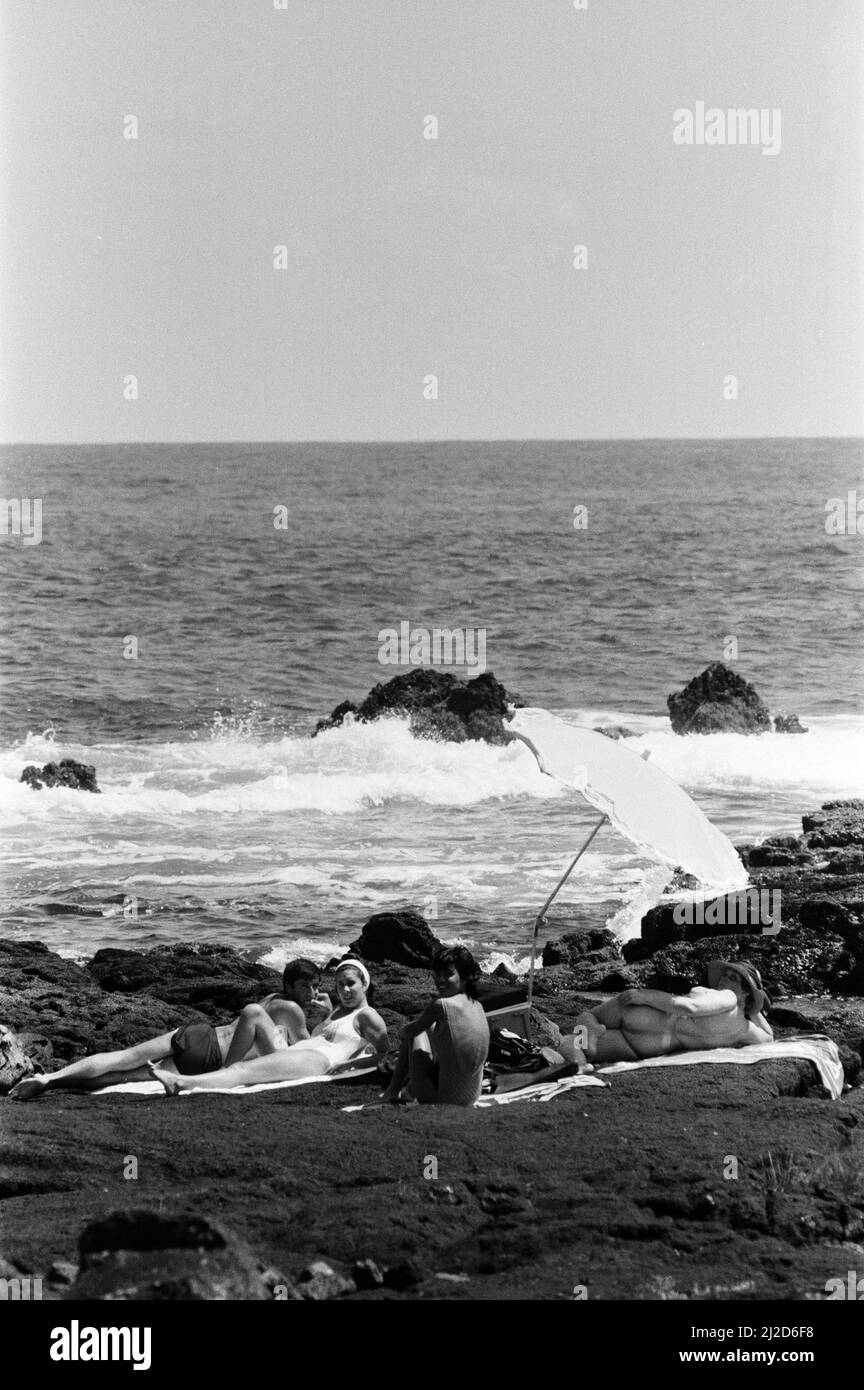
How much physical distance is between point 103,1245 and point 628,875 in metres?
11.1

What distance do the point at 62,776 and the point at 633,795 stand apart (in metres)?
13.1

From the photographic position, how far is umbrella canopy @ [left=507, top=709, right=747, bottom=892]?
27.3 ft

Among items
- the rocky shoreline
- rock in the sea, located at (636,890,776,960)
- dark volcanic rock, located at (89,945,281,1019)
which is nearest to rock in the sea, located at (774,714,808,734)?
rock in the sea, located at (636,890,776,960)

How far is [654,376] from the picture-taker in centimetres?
2636

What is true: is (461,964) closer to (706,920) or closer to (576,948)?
(706,920)

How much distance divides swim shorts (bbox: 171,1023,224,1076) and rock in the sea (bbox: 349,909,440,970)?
3.98 m

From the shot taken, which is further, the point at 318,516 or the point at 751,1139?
the point at 318,516

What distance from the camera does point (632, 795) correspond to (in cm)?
843

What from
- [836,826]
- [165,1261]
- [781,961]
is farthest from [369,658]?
[165,1261]

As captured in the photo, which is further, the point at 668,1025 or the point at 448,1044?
the point at 668,1025

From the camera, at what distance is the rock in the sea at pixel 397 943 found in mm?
11891

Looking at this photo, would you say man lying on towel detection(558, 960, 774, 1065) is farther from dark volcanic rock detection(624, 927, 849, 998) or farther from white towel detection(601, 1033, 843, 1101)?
dark volcanic rock detection(624, 927, 849, 998)
